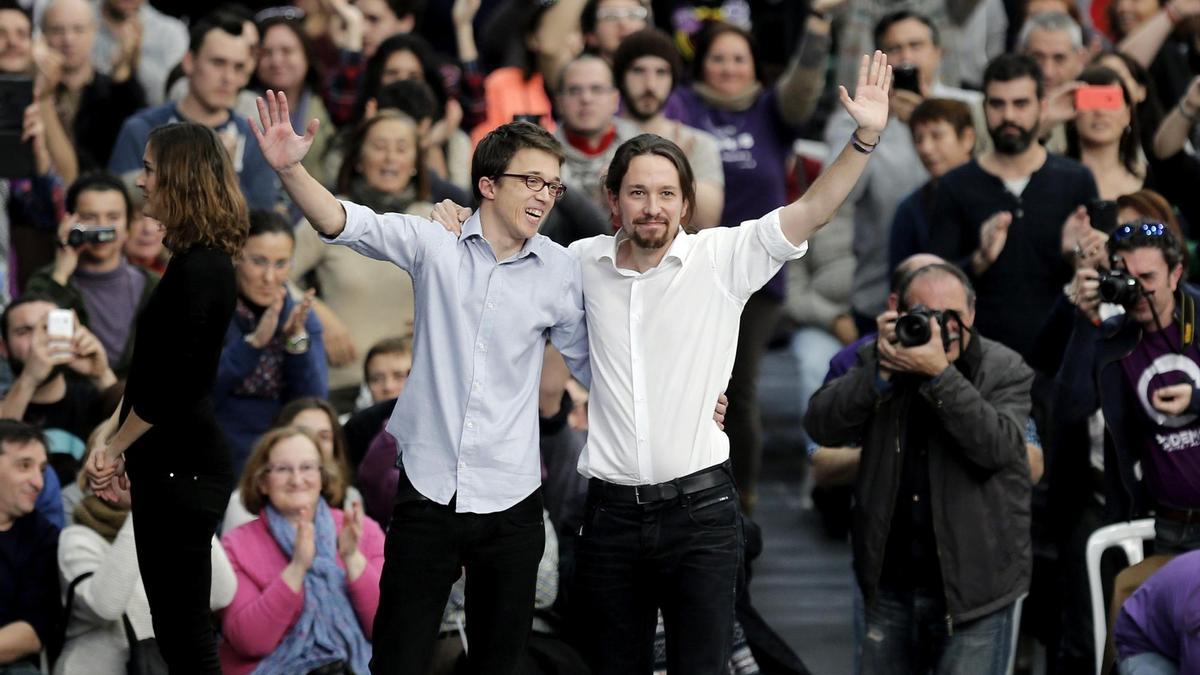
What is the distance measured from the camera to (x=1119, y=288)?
219 inches

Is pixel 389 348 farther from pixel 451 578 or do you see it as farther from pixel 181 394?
pixel 451 578

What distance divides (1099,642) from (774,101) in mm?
3016

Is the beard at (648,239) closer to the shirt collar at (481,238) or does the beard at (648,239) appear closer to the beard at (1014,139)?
the shirt collar at (481,238)

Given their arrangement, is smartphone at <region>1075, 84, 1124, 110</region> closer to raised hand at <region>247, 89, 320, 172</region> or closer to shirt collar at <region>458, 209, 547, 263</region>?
shirt collar at <region>458, 209, 547, 263</region>

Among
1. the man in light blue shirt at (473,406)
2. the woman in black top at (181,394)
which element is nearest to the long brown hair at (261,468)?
the woman in black top at (181,394)

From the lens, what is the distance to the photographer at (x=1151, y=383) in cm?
557

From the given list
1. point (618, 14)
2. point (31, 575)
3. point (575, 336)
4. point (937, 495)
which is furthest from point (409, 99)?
point (575, 336)

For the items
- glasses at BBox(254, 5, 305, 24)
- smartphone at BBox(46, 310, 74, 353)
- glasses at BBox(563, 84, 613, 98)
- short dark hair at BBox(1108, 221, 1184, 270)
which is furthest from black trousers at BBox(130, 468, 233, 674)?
glasses at BBox(254, 5, 305, 24)

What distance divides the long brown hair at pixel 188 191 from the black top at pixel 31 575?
1.45 metres

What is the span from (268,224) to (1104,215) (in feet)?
9.17

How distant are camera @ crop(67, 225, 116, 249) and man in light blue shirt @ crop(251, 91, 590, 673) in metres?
2.65

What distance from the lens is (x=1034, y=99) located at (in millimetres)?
6859

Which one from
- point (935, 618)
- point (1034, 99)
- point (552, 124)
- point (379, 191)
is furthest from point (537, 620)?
point (552, 124)

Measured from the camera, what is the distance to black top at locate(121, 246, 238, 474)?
4.53 meters
